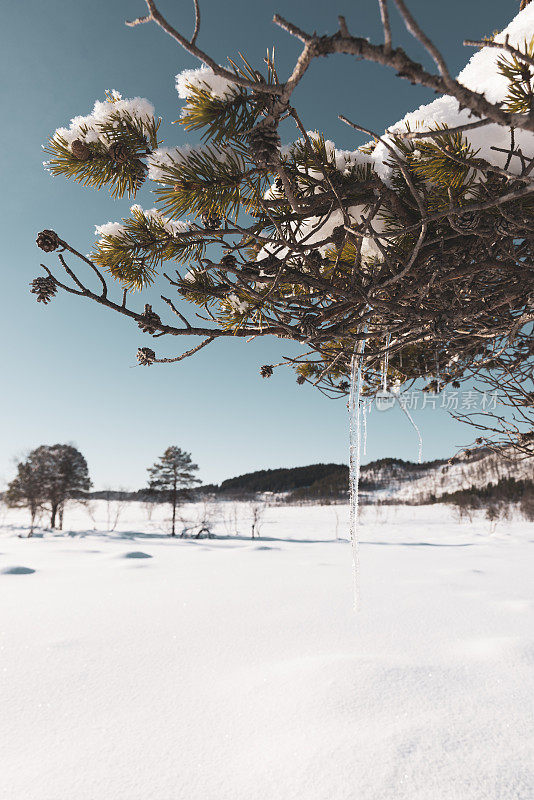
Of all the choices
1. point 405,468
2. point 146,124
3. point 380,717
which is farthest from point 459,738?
point 405,468

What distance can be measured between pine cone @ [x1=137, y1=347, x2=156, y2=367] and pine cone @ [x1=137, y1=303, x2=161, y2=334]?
0.60 ft

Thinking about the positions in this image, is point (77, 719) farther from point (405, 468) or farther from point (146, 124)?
point (405, 468)

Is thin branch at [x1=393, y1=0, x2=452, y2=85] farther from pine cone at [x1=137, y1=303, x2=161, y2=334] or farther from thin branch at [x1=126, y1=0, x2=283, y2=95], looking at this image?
pine cone at [x1=137, y1=303, x2=161, y2=334]

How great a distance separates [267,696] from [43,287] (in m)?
2.27

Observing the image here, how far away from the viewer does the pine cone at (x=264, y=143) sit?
0.91 m

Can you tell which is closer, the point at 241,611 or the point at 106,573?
the point at 241,611

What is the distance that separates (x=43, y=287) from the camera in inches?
56.4

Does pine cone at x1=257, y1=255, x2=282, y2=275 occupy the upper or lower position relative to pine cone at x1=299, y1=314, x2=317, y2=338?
upper

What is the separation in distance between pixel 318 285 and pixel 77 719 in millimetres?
2335

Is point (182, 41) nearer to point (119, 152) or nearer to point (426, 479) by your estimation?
point (119, 152)

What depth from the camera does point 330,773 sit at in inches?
57.3

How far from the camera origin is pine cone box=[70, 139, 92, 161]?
1211mm

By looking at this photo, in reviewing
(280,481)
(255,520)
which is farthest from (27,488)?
(280,481)

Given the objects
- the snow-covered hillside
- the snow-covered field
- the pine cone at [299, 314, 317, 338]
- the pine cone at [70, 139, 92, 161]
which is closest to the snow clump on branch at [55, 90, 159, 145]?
the pine cone at [70, 139, 92, 161]
